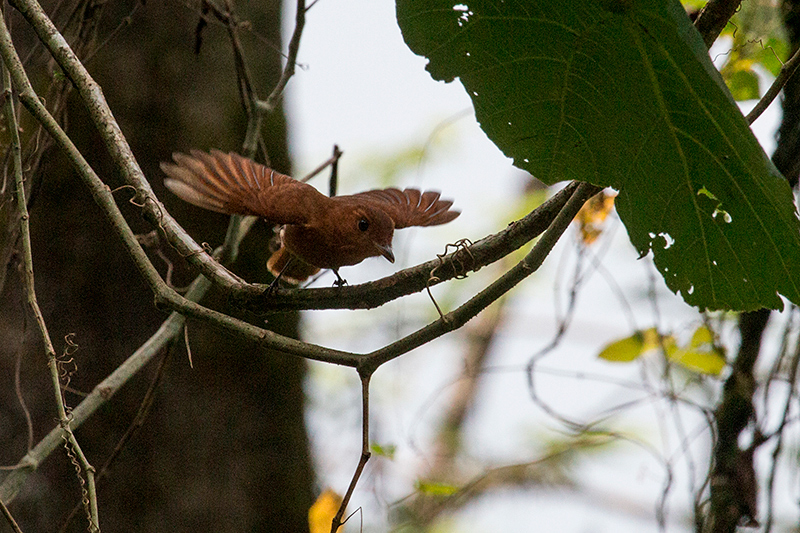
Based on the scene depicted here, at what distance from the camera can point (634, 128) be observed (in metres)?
1.63

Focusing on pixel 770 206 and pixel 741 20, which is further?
pixel 741 20

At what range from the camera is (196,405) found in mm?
3705

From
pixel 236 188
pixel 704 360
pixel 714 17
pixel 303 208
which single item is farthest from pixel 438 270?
pixel 704 360

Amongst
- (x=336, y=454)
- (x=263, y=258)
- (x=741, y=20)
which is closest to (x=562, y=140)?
(x=741, y=20)

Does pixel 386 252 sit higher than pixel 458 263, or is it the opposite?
pixel 386 252

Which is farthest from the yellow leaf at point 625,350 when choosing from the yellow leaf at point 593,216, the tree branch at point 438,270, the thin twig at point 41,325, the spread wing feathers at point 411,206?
the thin twig at point 41,325

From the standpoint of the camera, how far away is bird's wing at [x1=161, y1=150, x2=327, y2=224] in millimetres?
2287

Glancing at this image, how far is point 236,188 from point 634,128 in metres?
1.23

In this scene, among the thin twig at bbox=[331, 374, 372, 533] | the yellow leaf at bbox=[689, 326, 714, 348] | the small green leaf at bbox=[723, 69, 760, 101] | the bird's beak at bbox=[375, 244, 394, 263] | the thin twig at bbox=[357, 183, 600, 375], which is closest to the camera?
the thin twig at bbox=[331, 374, 372, 533]

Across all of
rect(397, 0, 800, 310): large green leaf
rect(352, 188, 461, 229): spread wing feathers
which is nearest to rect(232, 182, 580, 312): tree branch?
rect(397, 0, 800, 310): large green leaf

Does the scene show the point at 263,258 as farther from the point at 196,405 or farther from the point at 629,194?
the point at 629,194

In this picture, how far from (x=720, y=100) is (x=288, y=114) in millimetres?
3177

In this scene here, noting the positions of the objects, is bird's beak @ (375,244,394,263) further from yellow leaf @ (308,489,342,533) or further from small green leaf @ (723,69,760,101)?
small green leaf @ (723,69,760,101)

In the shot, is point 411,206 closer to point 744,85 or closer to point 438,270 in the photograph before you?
point 744,85
